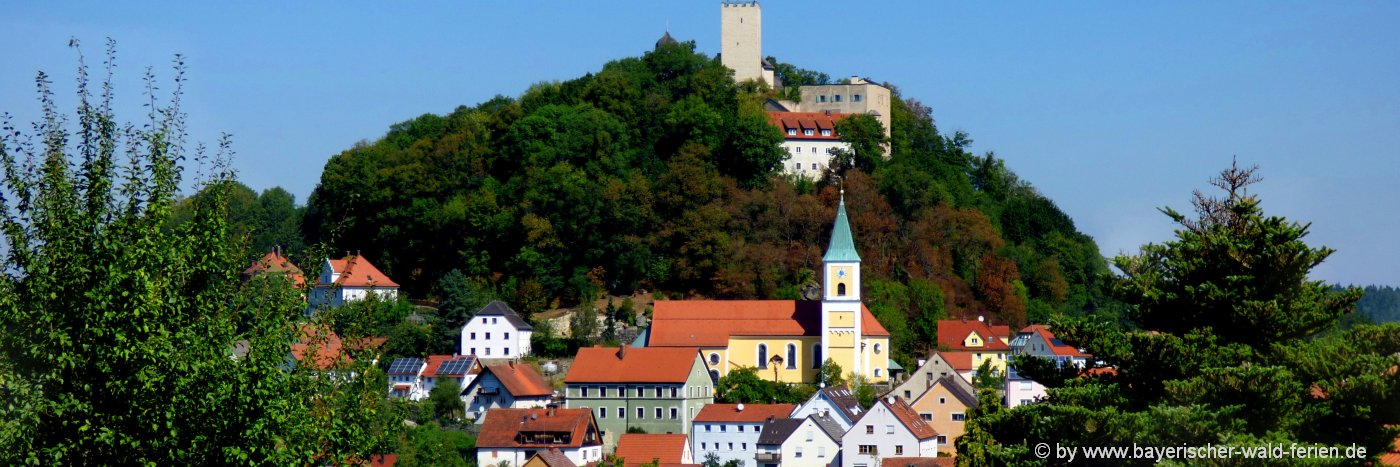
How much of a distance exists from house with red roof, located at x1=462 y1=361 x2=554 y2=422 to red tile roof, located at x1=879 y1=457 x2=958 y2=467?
15.6m

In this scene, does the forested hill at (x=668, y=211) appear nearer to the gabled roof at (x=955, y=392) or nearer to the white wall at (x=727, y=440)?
the gabled roof at (x=955, y=392)

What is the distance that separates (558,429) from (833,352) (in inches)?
574

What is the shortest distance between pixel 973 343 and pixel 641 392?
16814 mm

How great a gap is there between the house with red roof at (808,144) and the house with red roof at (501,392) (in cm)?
2150


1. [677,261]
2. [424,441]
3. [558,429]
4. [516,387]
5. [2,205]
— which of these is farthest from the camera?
[677,261]

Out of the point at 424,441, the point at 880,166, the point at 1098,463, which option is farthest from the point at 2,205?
the point at 880,166

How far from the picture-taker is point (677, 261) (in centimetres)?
7369

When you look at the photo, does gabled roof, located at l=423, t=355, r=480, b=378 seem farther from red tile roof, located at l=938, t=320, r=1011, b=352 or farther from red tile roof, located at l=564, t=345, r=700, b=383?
red tile roof, located at l=938, t=320, r=1011, b=352

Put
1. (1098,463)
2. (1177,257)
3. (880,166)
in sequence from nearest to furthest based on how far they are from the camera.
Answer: (1098,463) < (1177,257) < (880,166)

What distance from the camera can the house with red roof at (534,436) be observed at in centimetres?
5262

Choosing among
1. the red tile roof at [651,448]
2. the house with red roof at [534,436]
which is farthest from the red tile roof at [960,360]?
the house with red roof at [534,436]

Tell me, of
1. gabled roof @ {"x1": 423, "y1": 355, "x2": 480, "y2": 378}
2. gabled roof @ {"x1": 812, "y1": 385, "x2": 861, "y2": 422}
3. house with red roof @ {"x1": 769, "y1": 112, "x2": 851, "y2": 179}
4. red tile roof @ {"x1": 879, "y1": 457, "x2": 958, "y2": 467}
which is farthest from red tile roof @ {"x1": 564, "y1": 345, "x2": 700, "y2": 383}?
house with red roof @ {"x1": 769, "y1": 112, "x2": 851, "y2": 179}

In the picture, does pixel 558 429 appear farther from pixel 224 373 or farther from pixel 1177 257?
pixel 224 373

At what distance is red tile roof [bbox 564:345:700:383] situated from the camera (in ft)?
201
